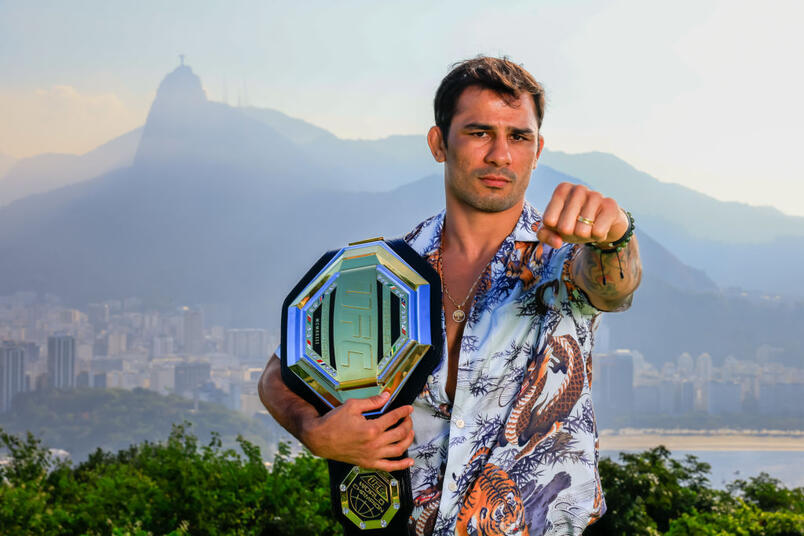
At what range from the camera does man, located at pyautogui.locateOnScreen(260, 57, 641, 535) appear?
1.92 meters

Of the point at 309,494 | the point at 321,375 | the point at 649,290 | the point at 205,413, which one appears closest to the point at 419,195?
the point at 649,290

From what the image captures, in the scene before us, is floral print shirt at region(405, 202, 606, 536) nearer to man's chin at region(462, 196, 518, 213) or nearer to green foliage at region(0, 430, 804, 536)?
man's chin at region(462, 196, 518, 213)

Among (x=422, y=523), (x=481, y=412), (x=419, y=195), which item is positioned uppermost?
(x=419, y=195)

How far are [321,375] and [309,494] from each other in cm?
300

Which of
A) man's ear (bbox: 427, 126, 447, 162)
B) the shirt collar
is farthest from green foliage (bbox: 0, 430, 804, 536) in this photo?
man's ear (bbox: 427, 126, 447, 162)

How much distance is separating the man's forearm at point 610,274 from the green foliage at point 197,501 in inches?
122

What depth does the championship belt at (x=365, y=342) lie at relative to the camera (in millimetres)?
2021

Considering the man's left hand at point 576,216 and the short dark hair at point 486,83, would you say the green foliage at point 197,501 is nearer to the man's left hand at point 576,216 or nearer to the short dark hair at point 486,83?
the short dark hair at point 486,83

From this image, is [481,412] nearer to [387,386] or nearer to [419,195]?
[387,386]

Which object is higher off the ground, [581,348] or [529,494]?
[581,348]

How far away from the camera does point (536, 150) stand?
7.47 feet

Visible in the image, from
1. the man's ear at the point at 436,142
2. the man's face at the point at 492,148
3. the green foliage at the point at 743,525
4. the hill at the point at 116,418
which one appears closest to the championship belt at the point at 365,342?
the man's face at the point at 492,148

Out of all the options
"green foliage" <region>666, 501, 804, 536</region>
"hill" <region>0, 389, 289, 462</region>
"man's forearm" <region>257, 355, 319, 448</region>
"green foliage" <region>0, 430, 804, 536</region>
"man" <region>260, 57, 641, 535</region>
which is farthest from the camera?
"hill" <region>0, 389, 289, 462</region>

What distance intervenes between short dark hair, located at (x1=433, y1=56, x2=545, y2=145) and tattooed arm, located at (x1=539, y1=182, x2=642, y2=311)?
64cm
